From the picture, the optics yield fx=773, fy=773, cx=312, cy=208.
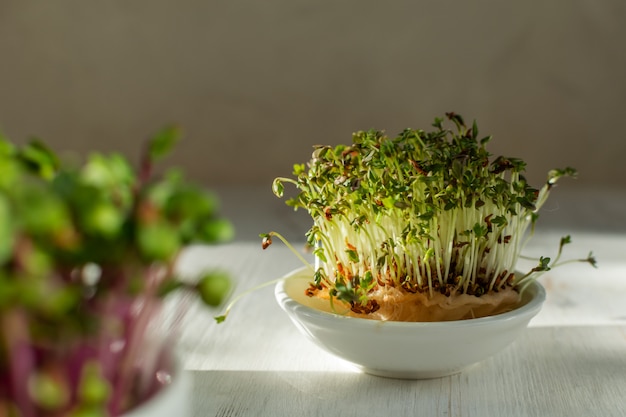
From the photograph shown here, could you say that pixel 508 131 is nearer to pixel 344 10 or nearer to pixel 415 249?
pixel 344 10

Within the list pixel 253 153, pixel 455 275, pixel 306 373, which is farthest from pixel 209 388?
pixel 253 153

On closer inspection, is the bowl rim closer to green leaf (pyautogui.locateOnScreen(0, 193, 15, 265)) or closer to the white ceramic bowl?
the white ceramic bowl

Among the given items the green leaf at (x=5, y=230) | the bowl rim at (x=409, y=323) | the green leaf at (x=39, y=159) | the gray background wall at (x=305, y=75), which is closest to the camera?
the green leaf at (x=5, y=230)

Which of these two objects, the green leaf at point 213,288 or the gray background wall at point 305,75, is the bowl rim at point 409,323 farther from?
the gray background wall at point 305,75

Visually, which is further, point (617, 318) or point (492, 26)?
point (492, 26)

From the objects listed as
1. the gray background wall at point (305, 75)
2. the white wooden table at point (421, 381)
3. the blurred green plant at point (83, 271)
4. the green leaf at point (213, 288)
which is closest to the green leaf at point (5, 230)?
the blurred green plant at point (83, 271)

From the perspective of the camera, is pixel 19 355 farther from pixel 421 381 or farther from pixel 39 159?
pixel 421 381

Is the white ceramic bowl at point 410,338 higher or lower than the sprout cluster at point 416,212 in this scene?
lower
